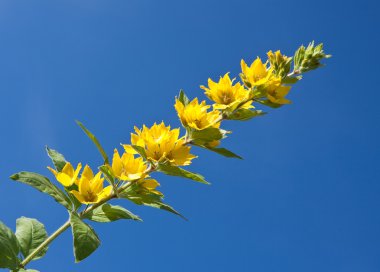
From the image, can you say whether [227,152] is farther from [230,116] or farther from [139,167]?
[139,167]

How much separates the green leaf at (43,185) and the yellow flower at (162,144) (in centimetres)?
46

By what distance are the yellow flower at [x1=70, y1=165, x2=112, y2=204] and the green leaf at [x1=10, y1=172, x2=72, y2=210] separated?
96mm

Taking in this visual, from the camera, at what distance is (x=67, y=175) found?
2.50 metres

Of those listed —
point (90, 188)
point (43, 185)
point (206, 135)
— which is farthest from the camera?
point (206, 135)

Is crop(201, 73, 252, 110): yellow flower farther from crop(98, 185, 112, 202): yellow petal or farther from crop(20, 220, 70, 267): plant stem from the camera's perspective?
crop(20, 220, 70, 267): plant stem

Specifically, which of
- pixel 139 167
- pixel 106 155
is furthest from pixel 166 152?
pixel 106 155

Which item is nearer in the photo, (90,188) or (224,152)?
(90,188)

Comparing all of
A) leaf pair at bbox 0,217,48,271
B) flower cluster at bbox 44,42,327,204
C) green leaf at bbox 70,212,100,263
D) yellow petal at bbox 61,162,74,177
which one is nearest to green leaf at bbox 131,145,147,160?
flower cluster at bbox 44,42,327,204

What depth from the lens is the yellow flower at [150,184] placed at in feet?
8.32


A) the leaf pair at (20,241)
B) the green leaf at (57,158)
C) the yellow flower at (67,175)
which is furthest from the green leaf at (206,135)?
the leaf pair at (20,241)

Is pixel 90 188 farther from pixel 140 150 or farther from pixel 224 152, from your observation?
pixel 224 152

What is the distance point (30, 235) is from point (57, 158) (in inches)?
22.5

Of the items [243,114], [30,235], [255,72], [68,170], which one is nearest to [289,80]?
[255,72]

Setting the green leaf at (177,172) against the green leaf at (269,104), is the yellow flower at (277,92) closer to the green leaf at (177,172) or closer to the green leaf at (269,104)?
the green leaf at (269,104)
